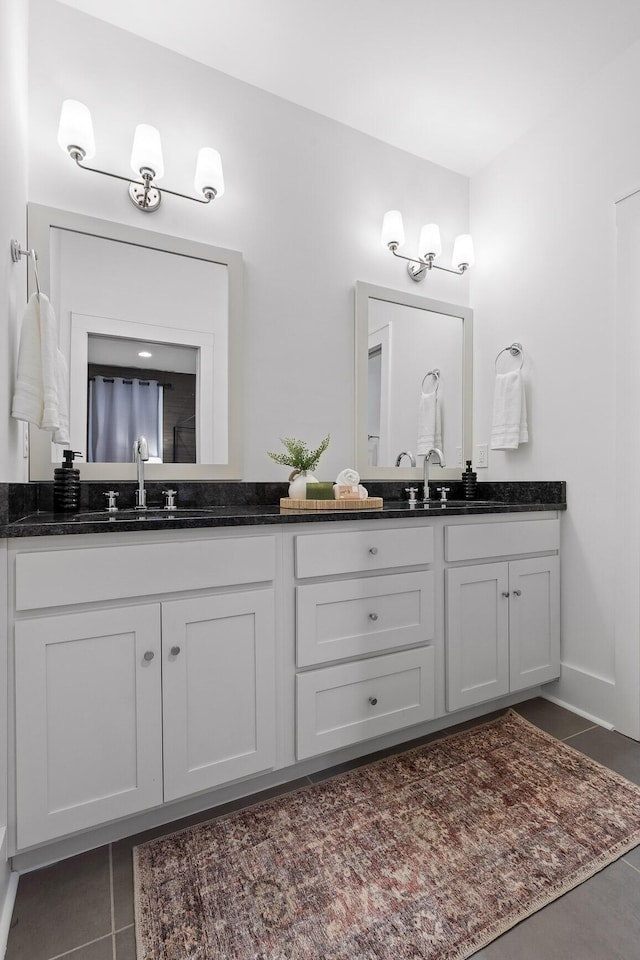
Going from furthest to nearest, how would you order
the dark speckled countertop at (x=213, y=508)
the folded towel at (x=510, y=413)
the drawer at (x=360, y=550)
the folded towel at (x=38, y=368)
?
the folded towel at (x=510, y=413)
the drawer at (x=360, y=550)
the folded towel at (x=38, y=368)
the dark speckled countertop at (x=213, y=508)

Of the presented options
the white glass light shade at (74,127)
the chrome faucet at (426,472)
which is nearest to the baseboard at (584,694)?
the chrome faucet at (426,472)

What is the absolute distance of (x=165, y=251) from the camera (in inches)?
73.9

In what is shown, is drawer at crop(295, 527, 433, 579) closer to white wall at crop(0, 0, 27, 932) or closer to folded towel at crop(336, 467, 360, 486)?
folded towel at crop(336, 467, 360, 486)

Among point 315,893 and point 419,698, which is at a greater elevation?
point 419,698

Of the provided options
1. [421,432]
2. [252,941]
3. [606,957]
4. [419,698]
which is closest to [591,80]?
[421,432]

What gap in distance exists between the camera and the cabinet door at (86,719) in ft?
3.82

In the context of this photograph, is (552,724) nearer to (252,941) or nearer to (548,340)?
(252,941)

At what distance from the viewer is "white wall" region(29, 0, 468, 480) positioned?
175cm

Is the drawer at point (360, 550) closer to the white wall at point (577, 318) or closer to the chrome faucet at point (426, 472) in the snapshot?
the chrome faucet at point (426, 472)

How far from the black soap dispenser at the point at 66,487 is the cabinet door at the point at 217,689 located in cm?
57

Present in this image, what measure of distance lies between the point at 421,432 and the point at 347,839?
1.71 metres

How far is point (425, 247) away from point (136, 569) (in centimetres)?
202

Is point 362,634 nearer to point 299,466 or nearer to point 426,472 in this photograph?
point 299,466

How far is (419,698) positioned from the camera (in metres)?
1.75
